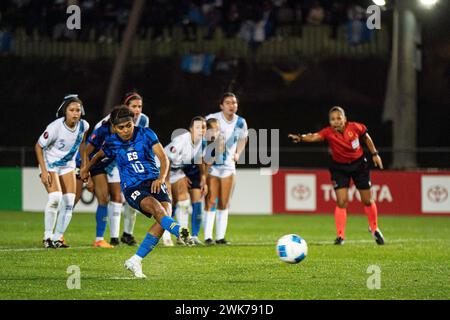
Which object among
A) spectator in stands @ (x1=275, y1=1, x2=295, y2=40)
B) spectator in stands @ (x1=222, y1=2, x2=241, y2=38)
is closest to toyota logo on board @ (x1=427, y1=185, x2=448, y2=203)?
spectator in stands @ (x1=275, y1=1, x2=295, y2=40)

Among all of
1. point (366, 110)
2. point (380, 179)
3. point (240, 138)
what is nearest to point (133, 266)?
point (240, 138)

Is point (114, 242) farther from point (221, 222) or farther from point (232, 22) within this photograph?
point (232, 22)

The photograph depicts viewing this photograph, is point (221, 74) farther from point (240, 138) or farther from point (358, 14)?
point (240, 138)

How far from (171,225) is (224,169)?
15.9 feet

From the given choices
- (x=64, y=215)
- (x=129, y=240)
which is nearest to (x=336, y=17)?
(x=129, y=240)

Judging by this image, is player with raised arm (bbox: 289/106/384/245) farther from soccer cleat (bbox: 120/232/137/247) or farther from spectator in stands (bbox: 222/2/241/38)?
spectator in stands (bbox: 222/2/241/38)

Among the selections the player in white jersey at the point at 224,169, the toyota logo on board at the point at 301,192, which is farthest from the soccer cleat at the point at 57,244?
the toyota logo on board at the point at 301,192

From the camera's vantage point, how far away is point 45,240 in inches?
508

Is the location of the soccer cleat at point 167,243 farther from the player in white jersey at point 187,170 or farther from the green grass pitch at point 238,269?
the green grass pitch at point 238,269

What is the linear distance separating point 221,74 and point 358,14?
393 cm

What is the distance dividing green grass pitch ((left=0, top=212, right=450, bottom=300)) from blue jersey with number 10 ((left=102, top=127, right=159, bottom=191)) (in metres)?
1.01

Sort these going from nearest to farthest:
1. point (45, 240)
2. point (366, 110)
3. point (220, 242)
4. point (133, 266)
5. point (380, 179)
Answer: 1. point (133, 266)
2. point (45, 240)
3. point (220, 242)
4. point (380, 179)
5. point (366, 110)

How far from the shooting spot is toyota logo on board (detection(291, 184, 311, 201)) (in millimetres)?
21109

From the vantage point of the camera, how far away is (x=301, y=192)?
21234mm
